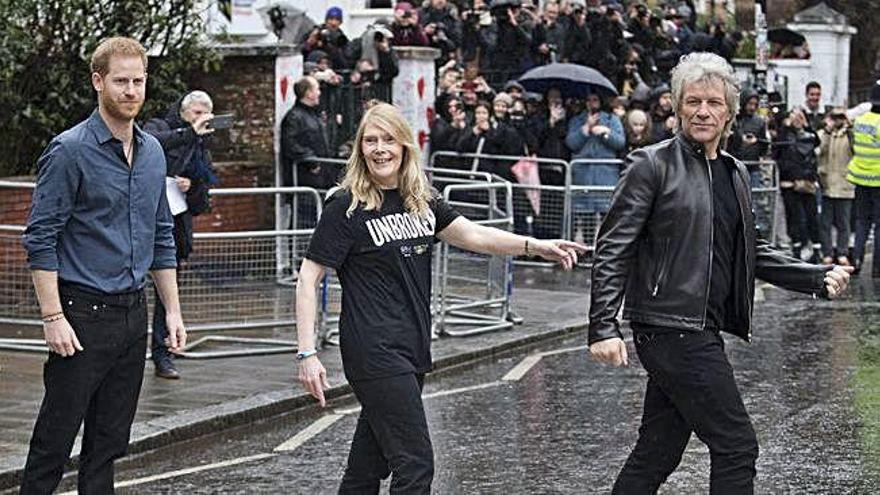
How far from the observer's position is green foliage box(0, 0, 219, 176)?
50.5 feet

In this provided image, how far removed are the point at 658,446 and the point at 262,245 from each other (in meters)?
6.76

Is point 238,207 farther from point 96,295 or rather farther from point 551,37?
point 96,295

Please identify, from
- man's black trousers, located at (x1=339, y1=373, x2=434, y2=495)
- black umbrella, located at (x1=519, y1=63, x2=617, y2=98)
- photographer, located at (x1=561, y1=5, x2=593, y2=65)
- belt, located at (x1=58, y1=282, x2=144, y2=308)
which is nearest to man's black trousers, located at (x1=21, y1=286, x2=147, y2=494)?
belt, located at (x1=58, y1=282, x2=144, y2=308)

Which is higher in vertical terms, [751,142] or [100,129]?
[100,129]

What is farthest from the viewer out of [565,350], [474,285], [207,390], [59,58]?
[59,58]

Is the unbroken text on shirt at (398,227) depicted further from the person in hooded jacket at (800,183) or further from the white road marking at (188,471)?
the person in hooded jacket at (800,183)

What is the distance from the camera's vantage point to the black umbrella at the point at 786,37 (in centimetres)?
3432

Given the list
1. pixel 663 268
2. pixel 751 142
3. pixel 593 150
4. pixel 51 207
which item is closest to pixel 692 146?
pixel 663 268

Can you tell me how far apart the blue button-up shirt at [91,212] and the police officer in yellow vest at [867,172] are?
43.8ft

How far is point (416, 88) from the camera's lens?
819 inches

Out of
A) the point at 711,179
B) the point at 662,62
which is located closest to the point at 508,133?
A: the point at 662,62

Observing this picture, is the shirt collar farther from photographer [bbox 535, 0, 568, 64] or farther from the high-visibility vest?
photographer [bbox 535, 0, 568, 64]

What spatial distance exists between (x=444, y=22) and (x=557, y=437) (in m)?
14.5

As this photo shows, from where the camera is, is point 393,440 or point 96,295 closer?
point 393,440
